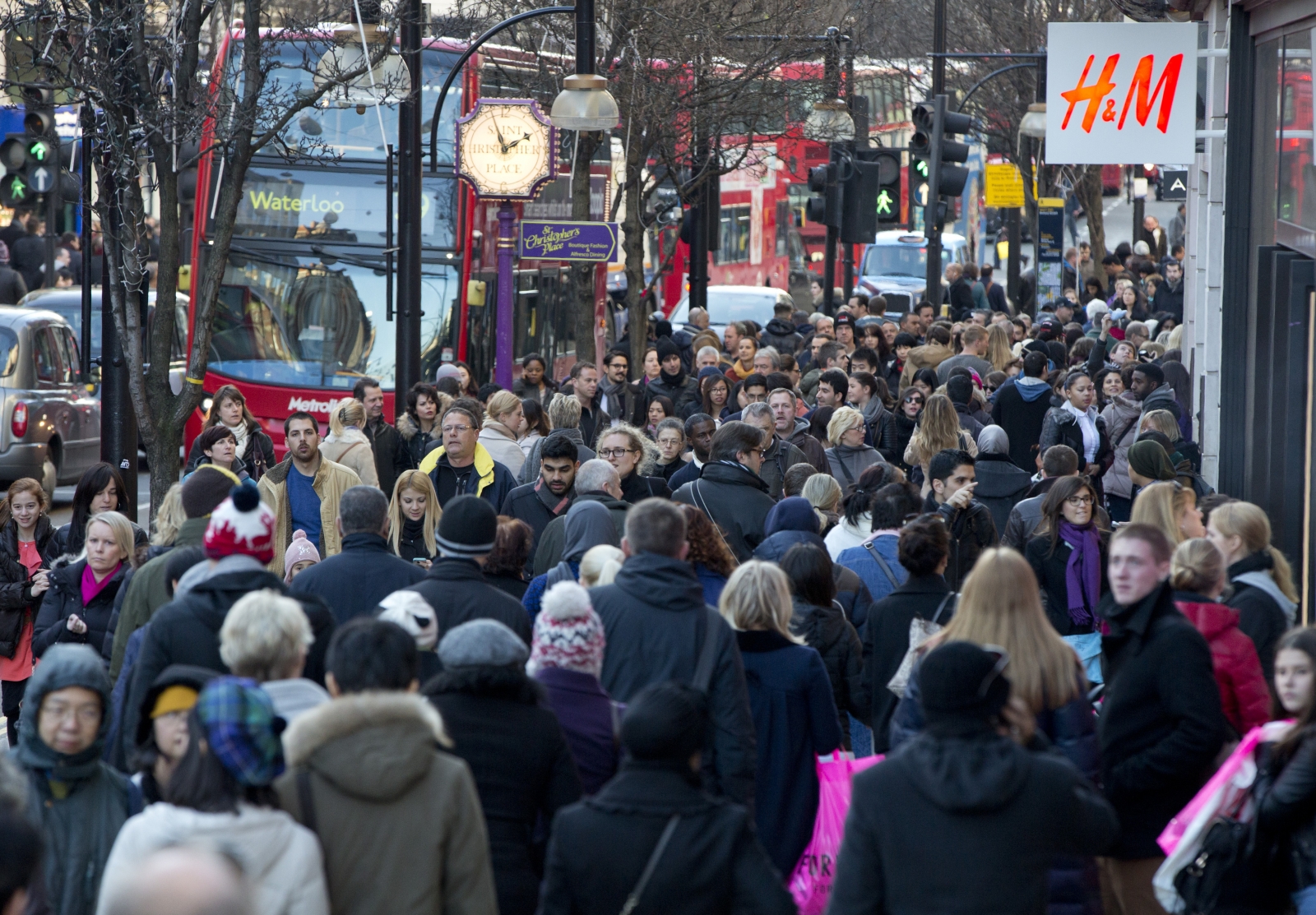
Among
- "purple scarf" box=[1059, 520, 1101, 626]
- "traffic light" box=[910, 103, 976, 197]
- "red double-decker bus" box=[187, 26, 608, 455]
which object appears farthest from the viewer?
"traffic light" box=[910, 103, 976, 197]

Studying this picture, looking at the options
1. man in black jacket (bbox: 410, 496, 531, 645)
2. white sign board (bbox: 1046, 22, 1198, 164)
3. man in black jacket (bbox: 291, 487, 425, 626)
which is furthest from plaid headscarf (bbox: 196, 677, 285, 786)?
white sign board (bbox: 1046, 22, 1198, 164)

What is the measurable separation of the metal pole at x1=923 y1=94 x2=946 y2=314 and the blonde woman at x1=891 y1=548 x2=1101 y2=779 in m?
17.3

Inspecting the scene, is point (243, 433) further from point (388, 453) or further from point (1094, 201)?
point (1094, 201)

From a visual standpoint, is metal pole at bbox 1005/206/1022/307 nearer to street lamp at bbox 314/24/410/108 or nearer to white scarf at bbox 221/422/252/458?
street lamp at bbox 314/24/410/108

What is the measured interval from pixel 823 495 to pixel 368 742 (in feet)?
16.7

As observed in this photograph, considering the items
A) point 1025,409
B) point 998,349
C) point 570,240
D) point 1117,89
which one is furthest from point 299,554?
point 998,349

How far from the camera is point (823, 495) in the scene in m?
8.78

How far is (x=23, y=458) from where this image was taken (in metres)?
18.0

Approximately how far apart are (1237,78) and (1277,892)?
791 centimetres

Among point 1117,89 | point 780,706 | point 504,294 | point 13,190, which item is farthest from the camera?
point 13,190

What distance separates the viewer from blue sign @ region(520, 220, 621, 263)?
51.4 ft

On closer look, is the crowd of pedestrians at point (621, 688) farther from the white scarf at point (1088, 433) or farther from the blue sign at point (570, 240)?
the blue sign at point (570, 240)

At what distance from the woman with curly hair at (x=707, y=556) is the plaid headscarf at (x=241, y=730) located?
3.07m

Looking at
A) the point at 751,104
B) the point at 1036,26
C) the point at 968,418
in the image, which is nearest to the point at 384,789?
the point at 968,418
